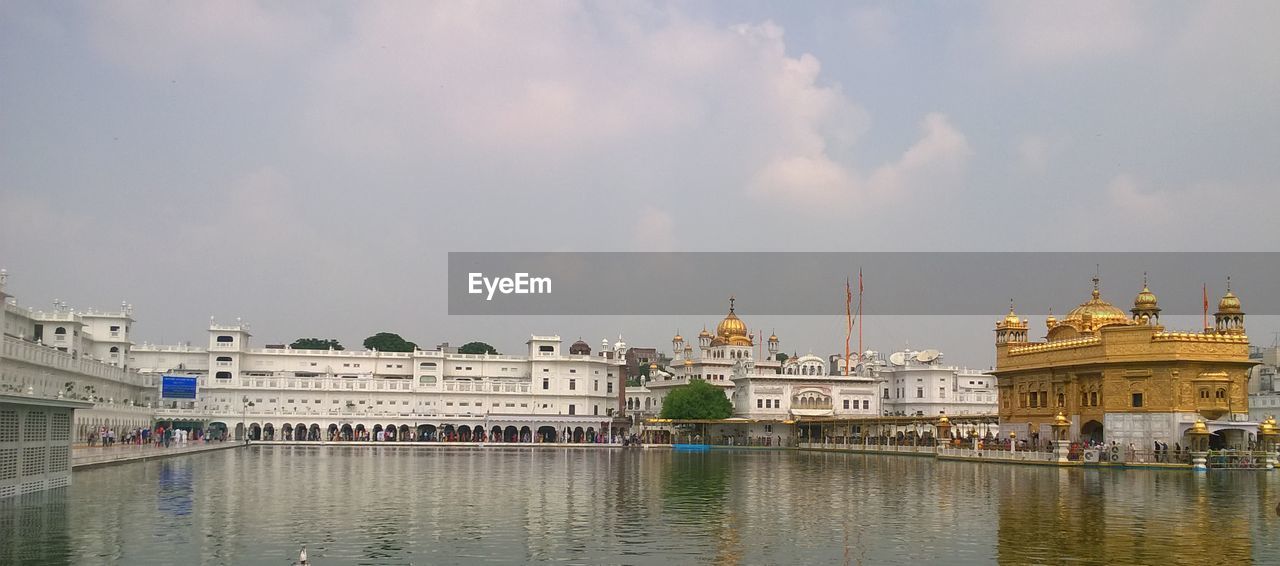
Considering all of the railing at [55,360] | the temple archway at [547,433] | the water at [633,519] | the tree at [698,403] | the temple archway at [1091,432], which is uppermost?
the railing at [55,360]

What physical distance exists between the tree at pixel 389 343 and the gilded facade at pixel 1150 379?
79309 mm

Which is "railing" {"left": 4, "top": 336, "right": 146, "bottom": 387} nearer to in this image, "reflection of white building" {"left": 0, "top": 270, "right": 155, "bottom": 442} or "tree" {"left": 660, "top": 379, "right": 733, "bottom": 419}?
"reflection of white building" {"left": 0, "top": 270, "right": 155, "bottom": 442}

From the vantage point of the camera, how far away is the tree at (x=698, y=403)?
87.6 m

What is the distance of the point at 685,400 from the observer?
88062 mm

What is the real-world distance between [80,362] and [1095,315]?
173 feet

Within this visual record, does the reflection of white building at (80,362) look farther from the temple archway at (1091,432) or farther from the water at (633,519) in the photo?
the temple archway at (1091,432)

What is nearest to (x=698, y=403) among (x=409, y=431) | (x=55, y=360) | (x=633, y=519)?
(x=409, y=431)

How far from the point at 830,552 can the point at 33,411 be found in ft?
59.0

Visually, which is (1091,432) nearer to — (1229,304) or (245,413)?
(1229,304)

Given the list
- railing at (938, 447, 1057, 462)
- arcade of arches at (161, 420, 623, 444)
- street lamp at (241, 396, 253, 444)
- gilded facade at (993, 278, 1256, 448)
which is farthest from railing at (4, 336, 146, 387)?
gilded facade at (993, 278, 1256, 448)

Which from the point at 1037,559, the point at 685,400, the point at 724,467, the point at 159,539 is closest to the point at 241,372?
the point at 685,400

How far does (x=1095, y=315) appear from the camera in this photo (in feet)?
190

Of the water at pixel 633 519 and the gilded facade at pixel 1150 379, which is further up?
the gilded facade at pixel 1150 379

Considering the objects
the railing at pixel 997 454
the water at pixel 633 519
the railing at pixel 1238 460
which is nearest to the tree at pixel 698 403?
the railing at pixel 997 454
